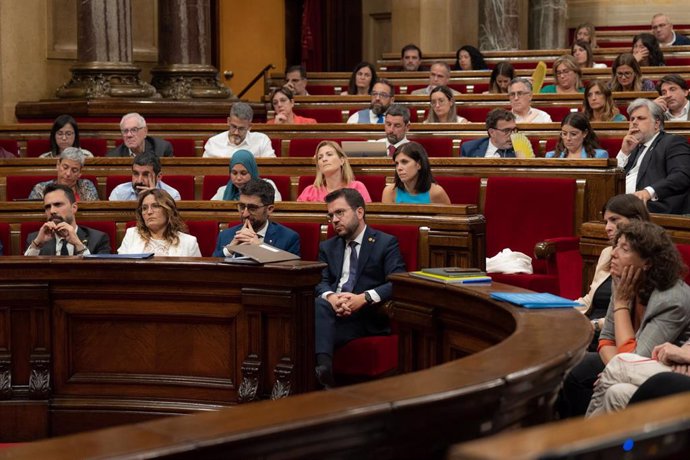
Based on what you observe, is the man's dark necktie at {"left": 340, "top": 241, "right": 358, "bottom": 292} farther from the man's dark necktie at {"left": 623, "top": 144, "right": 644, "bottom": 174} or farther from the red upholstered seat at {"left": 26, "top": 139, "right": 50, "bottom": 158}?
the red upholstered seat at {"left": 26, "top": 139, "right": 50, "bottom": 158}

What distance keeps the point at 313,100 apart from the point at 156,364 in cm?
549

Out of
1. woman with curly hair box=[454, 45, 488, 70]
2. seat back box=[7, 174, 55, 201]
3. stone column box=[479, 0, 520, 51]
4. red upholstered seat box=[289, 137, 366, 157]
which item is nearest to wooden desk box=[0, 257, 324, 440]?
seat back box=[7, 174, 55, 201]

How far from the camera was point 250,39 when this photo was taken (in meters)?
15.0

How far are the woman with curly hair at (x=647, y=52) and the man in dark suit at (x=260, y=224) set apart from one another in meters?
5.90

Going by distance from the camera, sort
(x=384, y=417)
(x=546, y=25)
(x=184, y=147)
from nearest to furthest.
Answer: (x=384, y=417)
(x=184, y=147)
(x=546, y=25)

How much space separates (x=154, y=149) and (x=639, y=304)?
434 centimetres

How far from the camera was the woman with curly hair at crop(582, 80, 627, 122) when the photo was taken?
771 centimetres

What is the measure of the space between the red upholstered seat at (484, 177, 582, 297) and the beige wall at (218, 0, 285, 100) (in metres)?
8.95

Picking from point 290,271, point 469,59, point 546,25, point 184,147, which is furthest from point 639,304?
point 546,25

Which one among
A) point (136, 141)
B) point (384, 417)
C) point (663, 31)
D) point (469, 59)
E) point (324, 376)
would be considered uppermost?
point (663, 31)

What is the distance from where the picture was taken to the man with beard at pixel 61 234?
213 inches

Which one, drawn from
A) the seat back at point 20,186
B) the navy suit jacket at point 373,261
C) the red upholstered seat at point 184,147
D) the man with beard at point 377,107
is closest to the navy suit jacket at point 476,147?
the man with beard at point 377,107

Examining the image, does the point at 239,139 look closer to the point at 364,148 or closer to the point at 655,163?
the point at 364,148

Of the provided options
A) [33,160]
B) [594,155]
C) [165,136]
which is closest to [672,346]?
[594,155]
